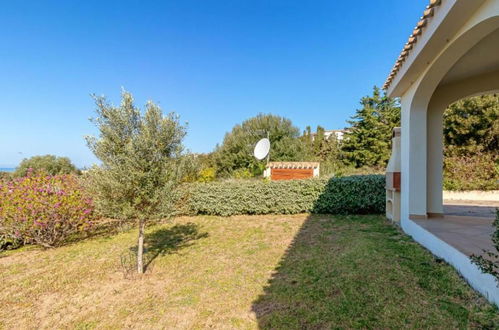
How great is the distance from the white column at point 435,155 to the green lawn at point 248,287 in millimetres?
1461

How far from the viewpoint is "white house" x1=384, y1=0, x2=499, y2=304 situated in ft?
10.6

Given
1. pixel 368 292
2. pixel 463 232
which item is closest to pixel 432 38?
pixel 463 232

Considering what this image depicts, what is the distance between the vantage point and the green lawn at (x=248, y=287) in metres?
2.78

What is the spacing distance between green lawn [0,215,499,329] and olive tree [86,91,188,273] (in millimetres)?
1342

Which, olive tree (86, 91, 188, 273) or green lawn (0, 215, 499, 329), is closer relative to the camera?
green lawn (0, 215, 499, 329)

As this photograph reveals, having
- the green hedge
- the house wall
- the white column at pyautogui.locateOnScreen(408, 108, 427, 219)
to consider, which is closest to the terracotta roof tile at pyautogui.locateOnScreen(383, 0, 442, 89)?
the house wall

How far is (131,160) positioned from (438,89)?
734 cm

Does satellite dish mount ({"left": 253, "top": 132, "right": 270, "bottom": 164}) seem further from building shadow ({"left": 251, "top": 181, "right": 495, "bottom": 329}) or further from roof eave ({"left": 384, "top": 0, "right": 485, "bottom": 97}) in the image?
building shadow ({"left": 251, "top": 181, "right": 495, "bottom": 329})

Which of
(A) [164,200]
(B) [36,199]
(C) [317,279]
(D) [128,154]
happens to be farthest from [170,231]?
(C) [317,279]

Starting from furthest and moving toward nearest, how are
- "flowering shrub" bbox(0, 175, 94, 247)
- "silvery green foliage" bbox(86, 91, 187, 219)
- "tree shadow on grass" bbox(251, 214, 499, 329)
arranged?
1. "flowering shrub" bbox(0, 175, 94, 247)
2. "silvery green foliage" bbox(86, 91, 187, 219)
3. "tree shadow on grass" bbox(251, 214, 499, 329)

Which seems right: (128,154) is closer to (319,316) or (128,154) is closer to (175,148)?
(175,148)

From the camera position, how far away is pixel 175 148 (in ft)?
14.0

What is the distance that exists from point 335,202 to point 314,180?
118 cm

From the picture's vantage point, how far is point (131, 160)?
3779 millimetres
